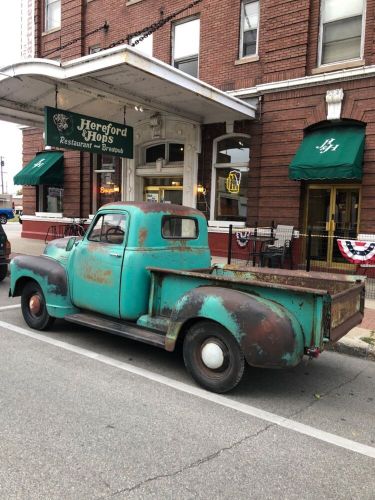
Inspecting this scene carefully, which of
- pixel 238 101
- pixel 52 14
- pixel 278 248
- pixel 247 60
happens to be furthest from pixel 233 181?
pixel 52 14

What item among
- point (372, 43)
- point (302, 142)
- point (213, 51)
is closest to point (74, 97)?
point (213, 51)

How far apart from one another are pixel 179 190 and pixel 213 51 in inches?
175

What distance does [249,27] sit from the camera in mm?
13305

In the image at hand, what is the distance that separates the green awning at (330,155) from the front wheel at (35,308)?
23.7ft

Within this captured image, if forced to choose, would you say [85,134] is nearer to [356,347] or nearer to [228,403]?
[356,347]

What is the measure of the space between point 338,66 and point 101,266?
896 centimetres

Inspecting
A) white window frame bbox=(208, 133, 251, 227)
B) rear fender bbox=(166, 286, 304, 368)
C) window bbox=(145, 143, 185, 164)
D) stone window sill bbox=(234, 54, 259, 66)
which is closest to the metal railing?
white window frame bbox=(208, 133, 251, 227)

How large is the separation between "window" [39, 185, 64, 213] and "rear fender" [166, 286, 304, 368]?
51.5 ft

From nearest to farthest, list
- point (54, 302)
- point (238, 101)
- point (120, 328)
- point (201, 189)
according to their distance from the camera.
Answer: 1. point (120, 328)
2. point (54, 302)
3. point (238, 101)
4. point (201, 189)

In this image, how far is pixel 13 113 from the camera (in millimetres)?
14281

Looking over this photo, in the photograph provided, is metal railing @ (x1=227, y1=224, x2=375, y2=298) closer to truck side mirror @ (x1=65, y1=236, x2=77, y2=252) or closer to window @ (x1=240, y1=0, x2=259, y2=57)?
window @ (x1=240, y1=0, x2=259, y2=57)

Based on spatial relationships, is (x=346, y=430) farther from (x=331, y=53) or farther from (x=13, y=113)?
(x=13, y=113)

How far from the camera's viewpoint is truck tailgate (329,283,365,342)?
430cm

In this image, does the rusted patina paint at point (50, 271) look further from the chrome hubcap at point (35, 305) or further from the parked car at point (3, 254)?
the parked car at point (3, 254)
